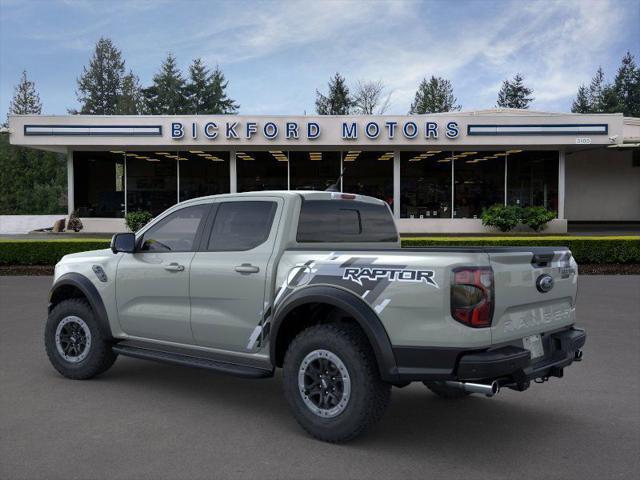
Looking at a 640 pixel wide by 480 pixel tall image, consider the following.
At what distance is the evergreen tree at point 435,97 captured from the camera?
7194cm

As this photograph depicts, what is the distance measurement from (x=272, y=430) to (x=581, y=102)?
268ft

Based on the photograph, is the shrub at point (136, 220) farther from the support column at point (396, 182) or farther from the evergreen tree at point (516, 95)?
the evergreen tree at point (516, 95)

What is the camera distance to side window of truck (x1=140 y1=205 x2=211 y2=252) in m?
5.64

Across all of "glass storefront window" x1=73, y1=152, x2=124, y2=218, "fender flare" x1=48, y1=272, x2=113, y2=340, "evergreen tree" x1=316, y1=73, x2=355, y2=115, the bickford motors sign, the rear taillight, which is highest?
"evergreen tree" x1=316, y1=73, x2=355, y2=115

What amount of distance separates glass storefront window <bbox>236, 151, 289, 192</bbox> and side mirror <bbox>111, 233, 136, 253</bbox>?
20.7 metres

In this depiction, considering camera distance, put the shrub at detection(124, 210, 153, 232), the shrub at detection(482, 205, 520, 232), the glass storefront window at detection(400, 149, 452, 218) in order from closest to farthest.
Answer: the shrub at detection(124, 210, 153, 232)
the shrub at detection(482, 205, 520, 232)
the glass storefront window at detection(400, 149, 452, 218)

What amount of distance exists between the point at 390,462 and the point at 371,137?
69.2 feet

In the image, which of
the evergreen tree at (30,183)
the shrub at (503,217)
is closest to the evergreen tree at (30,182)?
the evergreen tree at (30,183)

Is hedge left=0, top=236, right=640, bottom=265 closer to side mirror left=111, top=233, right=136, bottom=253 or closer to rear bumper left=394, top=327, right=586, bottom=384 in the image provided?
side mirror left=111, top=233, right=136, bottom=253

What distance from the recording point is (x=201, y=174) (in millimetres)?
26688

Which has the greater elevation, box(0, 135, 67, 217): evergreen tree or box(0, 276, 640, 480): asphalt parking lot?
box(0, 135, 67, 217): evergreen tree

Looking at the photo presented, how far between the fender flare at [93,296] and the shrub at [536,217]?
21.2 meters

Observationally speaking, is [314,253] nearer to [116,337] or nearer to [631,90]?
[116,337]

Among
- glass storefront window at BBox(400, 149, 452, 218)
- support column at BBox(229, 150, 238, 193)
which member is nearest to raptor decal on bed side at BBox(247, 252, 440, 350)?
support column at BBox(229, 150, 238, 193)
